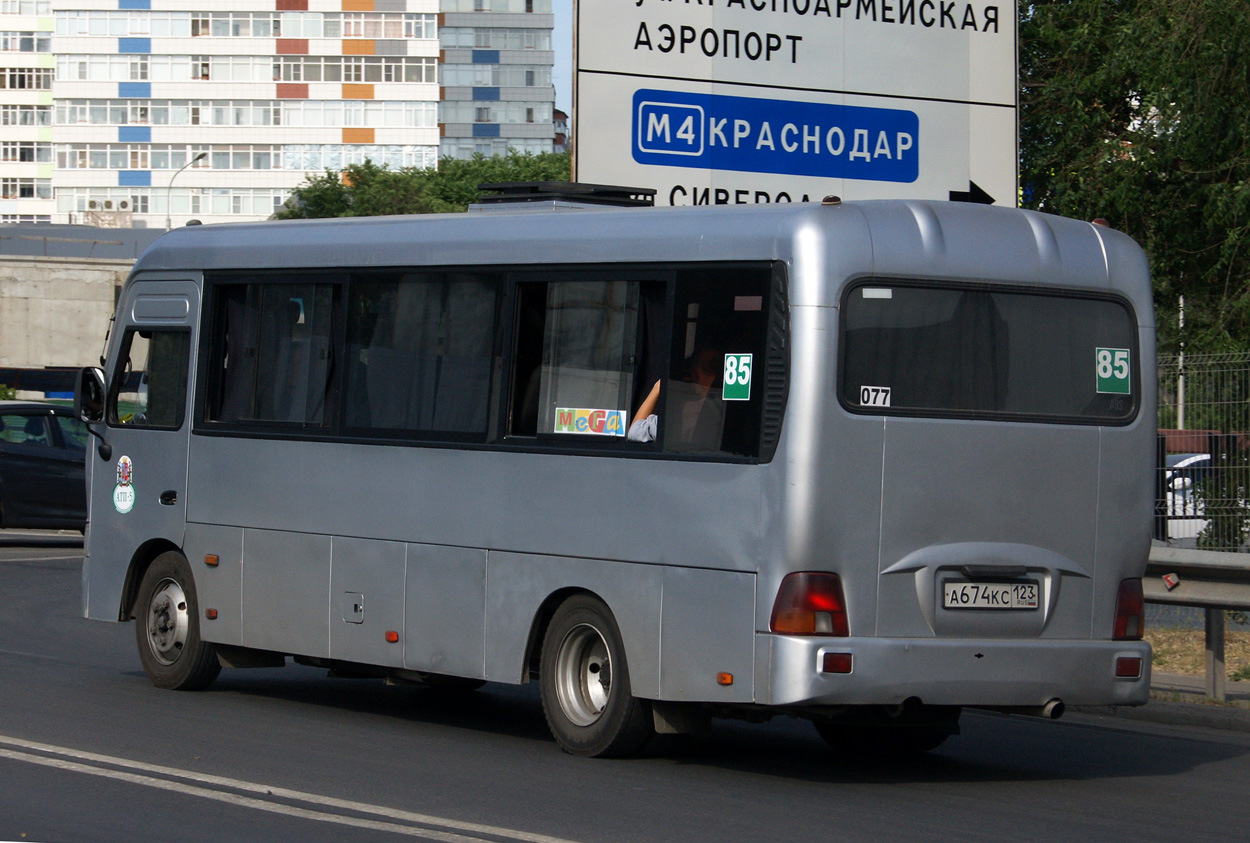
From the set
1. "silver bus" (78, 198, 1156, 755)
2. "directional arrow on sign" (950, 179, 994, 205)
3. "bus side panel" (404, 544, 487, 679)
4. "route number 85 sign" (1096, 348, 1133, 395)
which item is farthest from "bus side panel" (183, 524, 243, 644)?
"directional arrow on sign" (950, 179, 994, 205)

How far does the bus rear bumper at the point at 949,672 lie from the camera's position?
28.1 ft

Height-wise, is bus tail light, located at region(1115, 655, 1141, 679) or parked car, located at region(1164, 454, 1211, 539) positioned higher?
parked car, located at region(1164, 454, 1211, 539)

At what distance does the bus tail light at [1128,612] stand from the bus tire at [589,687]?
236cm

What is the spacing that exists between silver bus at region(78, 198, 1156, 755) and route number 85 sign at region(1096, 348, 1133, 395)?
2 cm

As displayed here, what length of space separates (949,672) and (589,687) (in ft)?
6.35

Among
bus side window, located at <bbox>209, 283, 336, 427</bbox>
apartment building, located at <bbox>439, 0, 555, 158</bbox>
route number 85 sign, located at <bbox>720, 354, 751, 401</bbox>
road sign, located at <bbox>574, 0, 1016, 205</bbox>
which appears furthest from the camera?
apartment building, located at <bbox>439, 0, 555, 158</bbox>

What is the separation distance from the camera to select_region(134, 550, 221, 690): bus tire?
40.0 feet

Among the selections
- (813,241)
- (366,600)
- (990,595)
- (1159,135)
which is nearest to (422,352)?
(366,600)

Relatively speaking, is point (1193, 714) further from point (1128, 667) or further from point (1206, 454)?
point (1128, 667)

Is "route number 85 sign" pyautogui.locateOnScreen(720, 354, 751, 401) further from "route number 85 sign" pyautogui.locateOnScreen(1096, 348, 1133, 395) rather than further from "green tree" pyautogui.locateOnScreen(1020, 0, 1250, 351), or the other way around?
"green tree" pyautogui.locateOnScreen(1020, 0, 1250, 351)

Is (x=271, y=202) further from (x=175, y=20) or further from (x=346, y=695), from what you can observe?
(x=346, y=695)

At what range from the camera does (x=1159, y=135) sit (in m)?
18.3

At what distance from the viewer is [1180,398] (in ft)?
46.6

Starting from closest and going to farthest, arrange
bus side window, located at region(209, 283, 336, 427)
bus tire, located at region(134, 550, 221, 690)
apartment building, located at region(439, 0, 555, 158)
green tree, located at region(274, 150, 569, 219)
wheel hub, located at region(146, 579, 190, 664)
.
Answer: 1. bus side window, located at region(209, 283, 336, 427)
2. bus tire, located at region(134, 550, 221, 690)
3. wheel hub, located at region(146, 579, 190, 664)
4. green tree, located at region(274, 150, 569, 219)
5. apartment building, located at region(439, 0, 555, 158)
